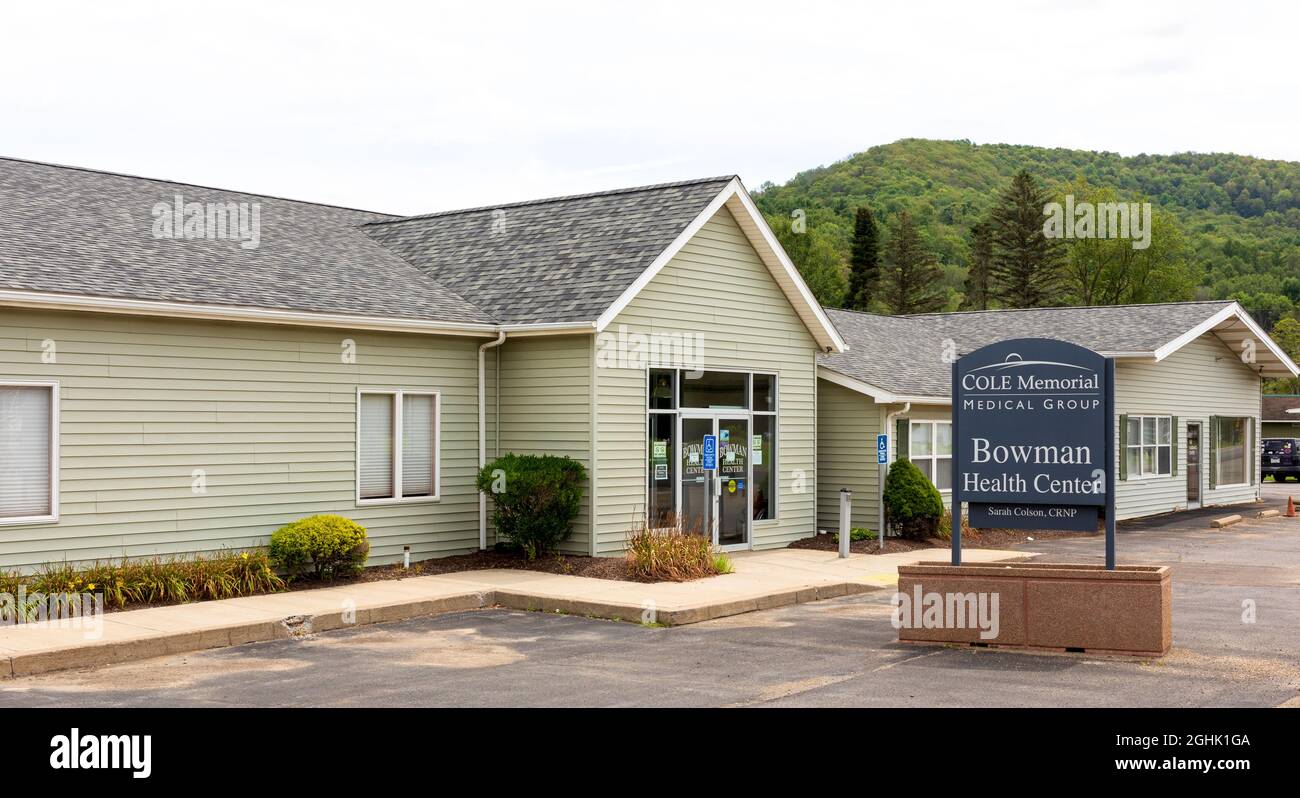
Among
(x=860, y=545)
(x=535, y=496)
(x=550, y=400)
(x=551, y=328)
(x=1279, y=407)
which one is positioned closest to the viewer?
(x=535, y=496)

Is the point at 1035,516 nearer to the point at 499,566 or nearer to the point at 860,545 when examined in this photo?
the point at 499,566

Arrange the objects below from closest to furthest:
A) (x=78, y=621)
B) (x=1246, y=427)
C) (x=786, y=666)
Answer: (x=786, y=666) → (x=78, y=621) → (x=1246, y=427)

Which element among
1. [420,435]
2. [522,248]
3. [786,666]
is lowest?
[786,666]

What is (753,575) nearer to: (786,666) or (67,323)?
(786,666)

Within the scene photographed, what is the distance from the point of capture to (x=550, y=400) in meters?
17.6

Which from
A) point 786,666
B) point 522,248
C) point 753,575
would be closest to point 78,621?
point 786,666

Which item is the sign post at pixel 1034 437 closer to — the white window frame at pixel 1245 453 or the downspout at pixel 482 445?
the downspout at pixel 482 445

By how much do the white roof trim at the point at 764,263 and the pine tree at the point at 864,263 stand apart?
→ 5426 centimetres

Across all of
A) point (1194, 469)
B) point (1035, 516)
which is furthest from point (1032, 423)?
point (1194, 469)

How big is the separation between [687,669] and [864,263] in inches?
2600

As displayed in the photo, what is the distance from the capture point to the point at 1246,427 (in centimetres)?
3400

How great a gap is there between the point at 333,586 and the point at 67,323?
14.1ft

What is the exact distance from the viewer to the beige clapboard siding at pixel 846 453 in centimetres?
2205

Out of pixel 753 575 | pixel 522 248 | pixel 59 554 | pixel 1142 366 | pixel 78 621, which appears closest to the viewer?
pixel 78 621
